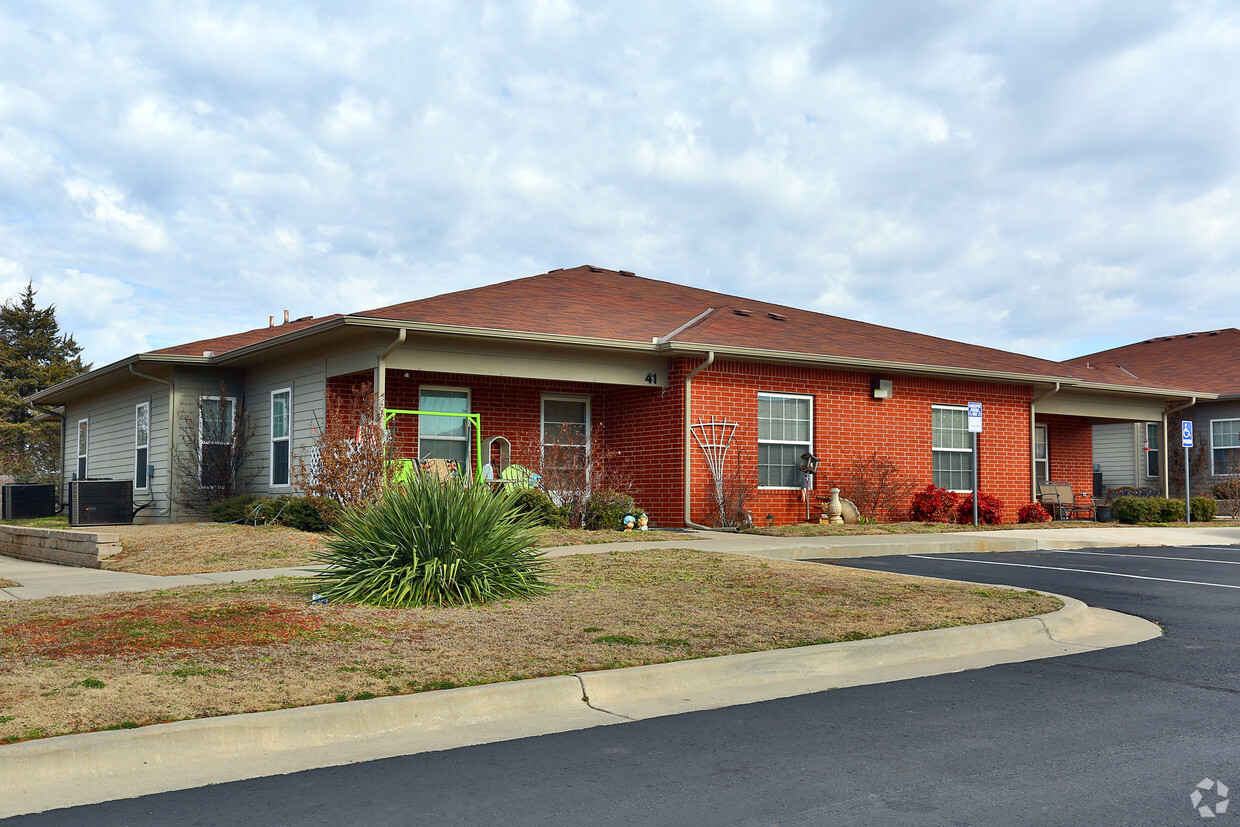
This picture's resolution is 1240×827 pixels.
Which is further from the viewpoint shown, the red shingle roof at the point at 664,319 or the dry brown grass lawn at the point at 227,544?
the red shingle roof at the point at 664,319

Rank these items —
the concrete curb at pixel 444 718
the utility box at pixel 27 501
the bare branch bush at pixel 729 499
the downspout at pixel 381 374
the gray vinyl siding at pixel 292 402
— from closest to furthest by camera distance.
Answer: the concrete curb at pixel 444 718 < the downspout at pixel 381 374 < the gray vinyl siding at pixel 292 402 < the bare branch bush at pixel 729 499 < the utility box at pixel 27 501

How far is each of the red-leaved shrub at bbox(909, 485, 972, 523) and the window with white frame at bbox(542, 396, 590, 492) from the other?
6.42 meters

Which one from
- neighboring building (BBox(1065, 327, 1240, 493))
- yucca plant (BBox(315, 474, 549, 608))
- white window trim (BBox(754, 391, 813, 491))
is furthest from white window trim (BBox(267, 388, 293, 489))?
neighboring building (BBox(1065, 327, 1240, 493))

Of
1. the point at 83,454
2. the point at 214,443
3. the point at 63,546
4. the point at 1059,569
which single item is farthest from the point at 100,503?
the point at 1059,569

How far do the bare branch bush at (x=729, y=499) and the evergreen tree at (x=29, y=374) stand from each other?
3612cm

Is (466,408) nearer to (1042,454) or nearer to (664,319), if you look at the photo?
(664,319)

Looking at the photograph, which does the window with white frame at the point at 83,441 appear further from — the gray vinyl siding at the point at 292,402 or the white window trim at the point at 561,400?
the white window trim at the point at 561,400

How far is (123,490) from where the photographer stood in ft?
62.1

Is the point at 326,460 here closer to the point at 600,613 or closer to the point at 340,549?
the point at 340,549

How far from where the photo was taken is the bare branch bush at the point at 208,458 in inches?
727

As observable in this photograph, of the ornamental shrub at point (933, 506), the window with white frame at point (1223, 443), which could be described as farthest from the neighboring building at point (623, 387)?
the window with white frame at point (1223, 443)

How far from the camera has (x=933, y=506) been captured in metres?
19.4

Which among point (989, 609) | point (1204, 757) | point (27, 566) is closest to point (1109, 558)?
point (989, 609)

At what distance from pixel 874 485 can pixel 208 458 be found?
12083 mm
